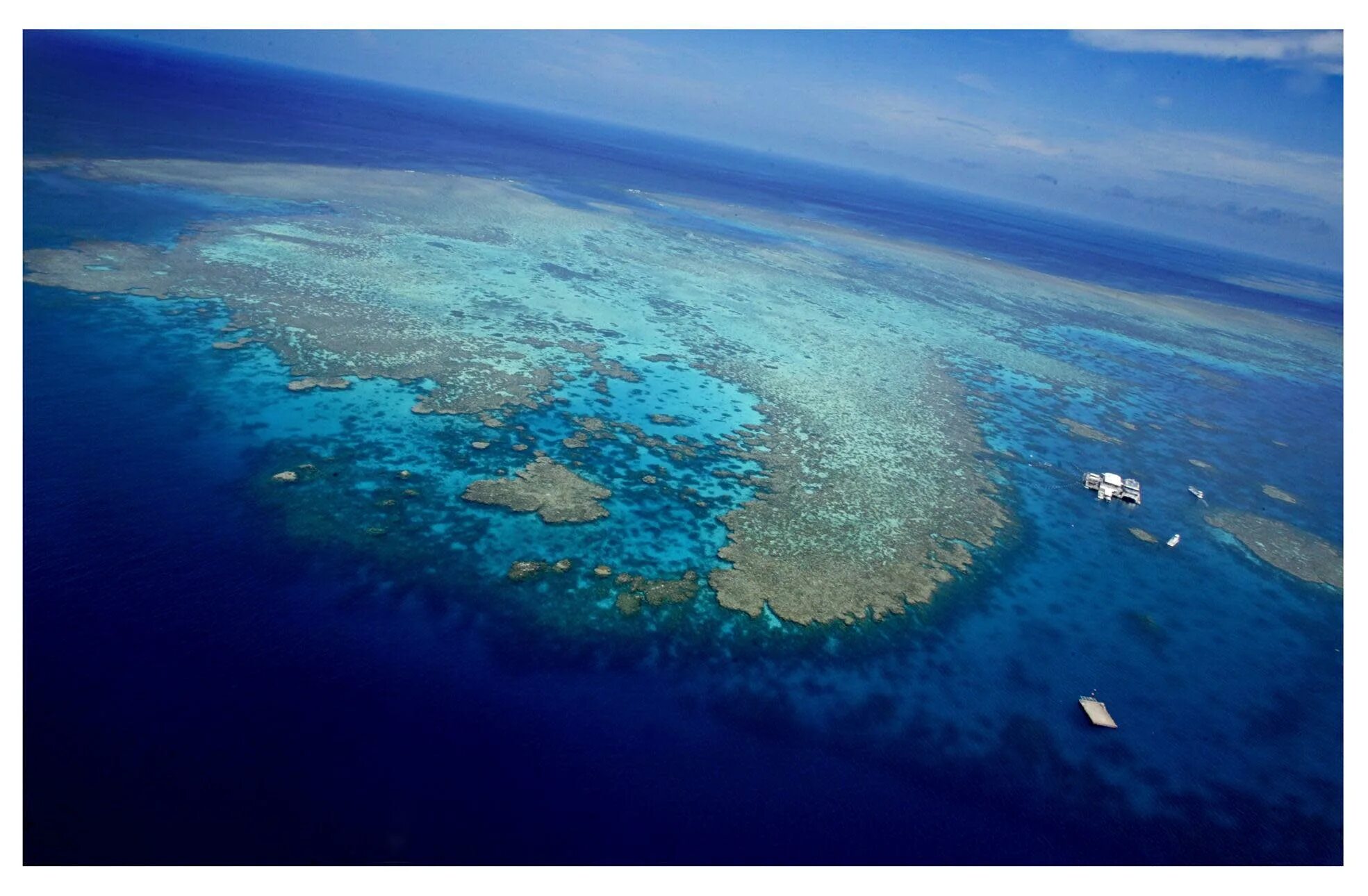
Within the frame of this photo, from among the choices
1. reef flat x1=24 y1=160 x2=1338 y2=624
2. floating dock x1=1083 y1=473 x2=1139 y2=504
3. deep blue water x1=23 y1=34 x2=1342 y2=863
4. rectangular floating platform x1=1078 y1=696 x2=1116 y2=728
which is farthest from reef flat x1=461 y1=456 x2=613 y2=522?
floating dock x1=1083 y1=473 x2=1139 y2=504

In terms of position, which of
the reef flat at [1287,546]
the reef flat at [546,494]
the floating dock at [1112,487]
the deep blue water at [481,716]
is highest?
the floating dock at [1112,487]

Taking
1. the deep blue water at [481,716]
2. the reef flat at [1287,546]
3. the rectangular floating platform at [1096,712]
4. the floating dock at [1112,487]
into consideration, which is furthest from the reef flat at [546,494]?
the reef flat at [1287,546]

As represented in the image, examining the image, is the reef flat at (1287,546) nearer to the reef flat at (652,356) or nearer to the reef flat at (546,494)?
the reef flat at (652,356)

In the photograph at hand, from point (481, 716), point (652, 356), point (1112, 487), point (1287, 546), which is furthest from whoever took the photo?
point (652, 356)

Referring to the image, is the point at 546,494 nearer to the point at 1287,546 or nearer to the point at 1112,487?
the point at 1112,487

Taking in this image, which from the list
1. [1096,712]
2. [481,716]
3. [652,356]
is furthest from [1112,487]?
[481,716]
